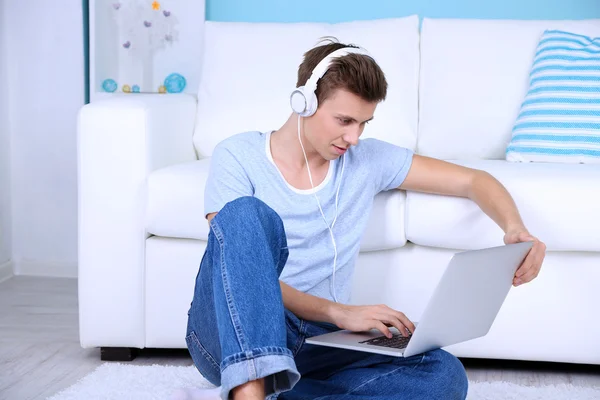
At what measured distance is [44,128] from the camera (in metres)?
3.30

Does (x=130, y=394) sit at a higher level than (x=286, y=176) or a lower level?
lower

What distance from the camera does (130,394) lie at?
6.22 feet

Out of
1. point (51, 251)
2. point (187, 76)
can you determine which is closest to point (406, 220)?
point (187, 76)

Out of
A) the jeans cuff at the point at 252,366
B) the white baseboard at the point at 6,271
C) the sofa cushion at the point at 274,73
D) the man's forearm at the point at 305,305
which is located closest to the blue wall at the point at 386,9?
the sofa cushion at the point at 274,73

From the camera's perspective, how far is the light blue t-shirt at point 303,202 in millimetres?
1666

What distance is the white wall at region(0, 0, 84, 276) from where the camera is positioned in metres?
3.25

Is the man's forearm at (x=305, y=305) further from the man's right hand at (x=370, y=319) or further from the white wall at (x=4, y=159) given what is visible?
the white wall at (x=4, y=159)

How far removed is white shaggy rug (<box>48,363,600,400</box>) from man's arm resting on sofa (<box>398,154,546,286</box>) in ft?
1.39

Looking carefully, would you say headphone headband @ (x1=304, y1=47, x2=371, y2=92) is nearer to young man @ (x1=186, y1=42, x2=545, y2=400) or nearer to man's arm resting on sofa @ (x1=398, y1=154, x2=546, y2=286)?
young man @ (x1=186, y1=42, x2=545, y2=400)

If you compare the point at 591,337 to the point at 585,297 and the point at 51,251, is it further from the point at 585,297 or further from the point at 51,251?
the point at 51,251

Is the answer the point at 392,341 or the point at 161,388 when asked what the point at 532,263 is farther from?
the point at 161,388

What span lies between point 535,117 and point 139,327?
1.22 meters

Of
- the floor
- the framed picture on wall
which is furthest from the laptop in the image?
the framed picture on wall

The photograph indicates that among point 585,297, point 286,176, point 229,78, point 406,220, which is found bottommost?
point 585,297
